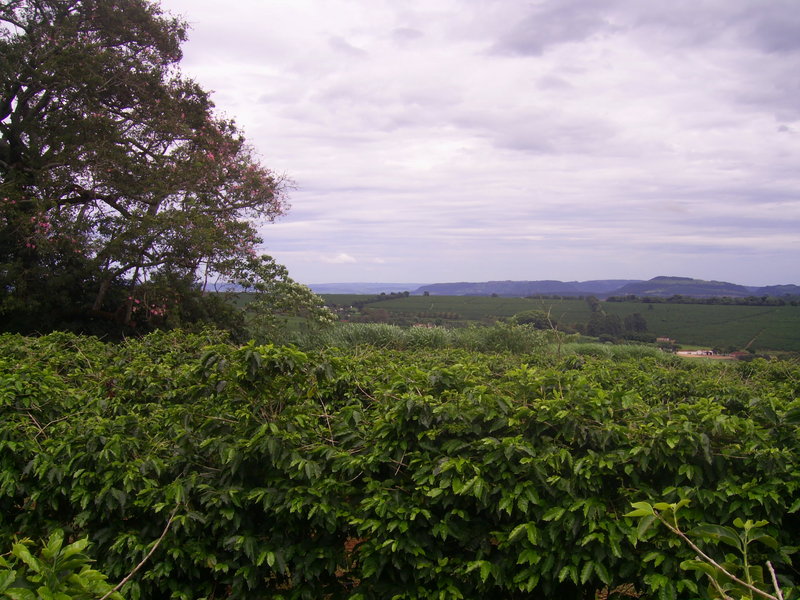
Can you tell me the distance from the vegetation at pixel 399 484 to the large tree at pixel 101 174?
28.6 ft

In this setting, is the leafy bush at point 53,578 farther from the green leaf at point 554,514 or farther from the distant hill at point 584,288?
the distant hill at point 584,288

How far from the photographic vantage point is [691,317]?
91.6 ft

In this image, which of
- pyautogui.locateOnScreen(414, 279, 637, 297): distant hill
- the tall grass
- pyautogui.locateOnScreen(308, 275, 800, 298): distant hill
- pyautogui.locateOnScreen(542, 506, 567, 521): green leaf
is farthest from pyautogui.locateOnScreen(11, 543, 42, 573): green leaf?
pyautogui.locateOnScreen(414, 279, 637, 297): distant hill

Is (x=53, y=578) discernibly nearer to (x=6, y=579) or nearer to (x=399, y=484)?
(x=6, y=579)

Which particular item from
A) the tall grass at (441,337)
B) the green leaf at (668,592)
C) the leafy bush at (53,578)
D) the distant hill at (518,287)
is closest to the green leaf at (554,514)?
the green leaf at (668,592)

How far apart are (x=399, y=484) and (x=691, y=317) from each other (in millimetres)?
28459

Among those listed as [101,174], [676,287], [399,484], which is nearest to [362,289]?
[676,287]

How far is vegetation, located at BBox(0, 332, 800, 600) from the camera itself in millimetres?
2686

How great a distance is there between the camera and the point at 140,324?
13.3m

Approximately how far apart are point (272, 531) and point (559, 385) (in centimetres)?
→ 175

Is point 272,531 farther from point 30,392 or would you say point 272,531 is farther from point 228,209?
point 228,209

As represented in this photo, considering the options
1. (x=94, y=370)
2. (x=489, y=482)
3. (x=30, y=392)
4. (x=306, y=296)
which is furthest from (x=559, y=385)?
(x=306, y=296)

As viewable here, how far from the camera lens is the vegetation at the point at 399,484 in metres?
2.69

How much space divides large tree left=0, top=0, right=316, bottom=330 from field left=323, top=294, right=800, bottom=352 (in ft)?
22.6
